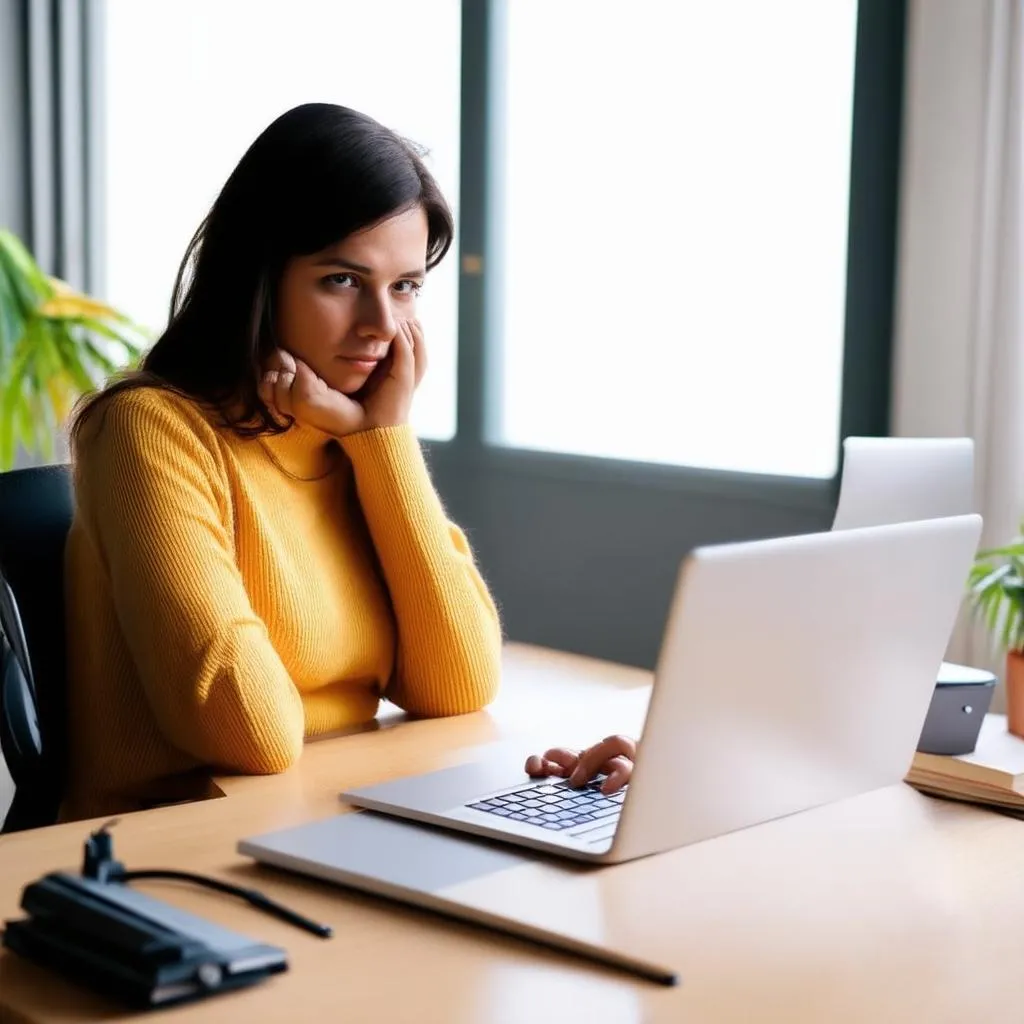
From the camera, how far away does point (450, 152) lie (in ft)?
11.0

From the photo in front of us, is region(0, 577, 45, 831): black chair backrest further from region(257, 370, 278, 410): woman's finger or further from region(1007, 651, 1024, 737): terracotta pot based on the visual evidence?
region(1007, 651, 1024, 737): terracotta pot

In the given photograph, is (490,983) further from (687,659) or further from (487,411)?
(487,411)

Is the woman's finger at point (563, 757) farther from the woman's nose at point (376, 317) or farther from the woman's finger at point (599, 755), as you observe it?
the woman's nose at point (376, 317)

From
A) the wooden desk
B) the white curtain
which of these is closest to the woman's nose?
the wooden desk

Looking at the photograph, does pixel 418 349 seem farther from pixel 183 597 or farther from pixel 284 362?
pixel 183 597

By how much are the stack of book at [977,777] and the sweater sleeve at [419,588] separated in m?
0.52

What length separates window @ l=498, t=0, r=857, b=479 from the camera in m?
2.65

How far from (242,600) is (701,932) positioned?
65 cm

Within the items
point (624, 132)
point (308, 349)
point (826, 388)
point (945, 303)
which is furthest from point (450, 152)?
point (308, 349)

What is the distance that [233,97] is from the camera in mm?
3871

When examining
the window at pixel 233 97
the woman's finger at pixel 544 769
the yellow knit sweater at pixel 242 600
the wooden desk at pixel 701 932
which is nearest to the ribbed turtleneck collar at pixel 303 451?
the yellow knit sweater at pixel 242 600

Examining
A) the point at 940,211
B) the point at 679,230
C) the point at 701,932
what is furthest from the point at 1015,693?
the point at 679,230

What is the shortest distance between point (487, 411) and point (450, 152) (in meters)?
0.59

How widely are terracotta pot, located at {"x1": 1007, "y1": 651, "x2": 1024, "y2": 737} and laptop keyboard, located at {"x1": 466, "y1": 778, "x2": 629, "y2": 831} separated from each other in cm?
46
